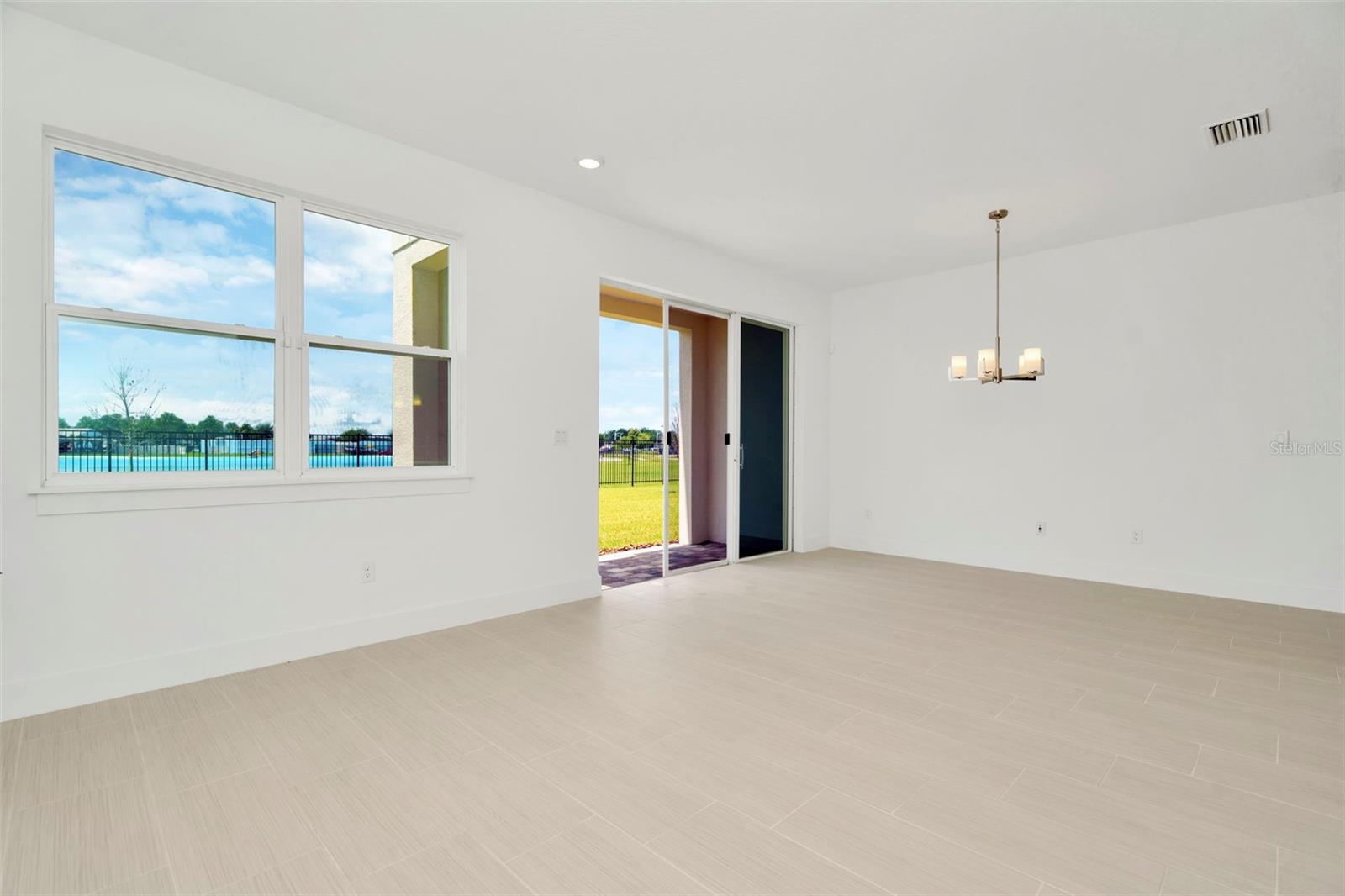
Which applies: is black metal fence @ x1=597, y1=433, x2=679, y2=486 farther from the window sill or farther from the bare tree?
the bare tree

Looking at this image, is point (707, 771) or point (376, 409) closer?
point (707, 771)

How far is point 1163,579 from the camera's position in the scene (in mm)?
4883

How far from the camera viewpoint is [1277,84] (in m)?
2.91

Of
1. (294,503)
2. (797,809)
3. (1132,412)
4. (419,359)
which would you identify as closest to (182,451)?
(294,503)

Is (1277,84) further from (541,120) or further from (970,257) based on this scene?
(541,120)

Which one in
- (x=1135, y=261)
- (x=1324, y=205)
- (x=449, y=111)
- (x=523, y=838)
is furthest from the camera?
(x=1135, y=261)

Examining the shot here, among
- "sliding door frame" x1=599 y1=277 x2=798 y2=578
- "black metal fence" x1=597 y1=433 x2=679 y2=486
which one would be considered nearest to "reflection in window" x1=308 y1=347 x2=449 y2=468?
"black metal fence" x1=597 y1=433 x2=679 y2=486

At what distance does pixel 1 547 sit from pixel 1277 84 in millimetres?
5900

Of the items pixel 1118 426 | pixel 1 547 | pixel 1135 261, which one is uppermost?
pixel 1135 261

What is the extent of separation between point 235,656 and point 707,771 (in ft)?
7.81

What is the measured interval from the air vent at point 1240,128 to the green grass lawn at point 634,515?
4253 mm

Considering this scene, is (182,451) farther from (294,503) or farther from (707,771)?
(707,771)

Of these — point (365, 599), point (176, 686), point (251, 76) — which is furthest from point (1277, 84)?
point (176, 686)

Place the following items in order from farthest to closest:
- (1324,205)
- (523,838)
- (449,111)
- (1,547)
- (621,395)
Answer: (621,395) → (1324,205) → (449,111) → (1,547) → (523,838)
